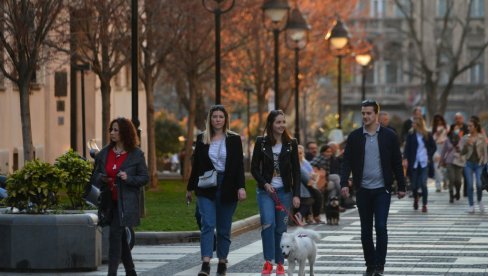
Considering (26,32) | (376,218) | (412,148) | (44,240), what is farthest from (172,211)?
(376,218)

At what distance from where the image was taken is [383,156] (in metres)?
15.9

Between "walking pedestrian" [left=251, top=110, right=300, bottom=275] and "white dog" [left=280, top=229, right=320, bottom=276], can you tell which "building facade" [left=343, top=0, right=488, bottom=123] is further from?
"white dog" [left=280, top=229, right=320, bottom=276]

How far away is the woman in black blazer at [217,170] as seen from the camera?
16.1 meters

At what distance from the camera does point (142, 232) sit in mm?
21156

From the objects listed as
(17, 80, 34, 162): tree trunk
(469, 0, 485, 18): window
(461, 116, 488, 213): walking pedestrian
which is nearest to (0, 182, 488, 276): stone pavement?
(461, 116, 488, 213): walking pedestrian

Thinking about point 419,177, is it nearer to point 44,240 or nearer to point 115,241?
point 44,240

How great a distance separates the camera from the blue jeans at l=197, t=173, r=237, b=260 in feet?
52.7

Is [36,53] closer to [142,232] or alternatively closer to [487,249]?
[142,232]

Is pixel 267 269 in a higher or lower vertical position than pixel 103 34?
lower

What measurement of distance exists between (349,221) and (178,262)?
899 centimetres

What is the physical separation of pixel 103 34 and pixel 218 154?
18609mm

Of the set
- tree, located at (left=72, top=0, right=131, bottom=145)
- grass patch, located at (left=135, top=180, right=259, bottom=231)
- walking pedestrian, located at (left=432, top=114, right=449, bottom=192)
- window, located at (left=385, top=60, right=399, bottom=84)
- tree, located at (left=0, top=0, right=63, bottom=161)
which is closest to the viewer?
grass patch, located at (left=135, top=180, right=259, bottom=231)

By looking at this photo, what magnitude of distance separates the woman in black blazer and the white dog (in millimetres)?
865

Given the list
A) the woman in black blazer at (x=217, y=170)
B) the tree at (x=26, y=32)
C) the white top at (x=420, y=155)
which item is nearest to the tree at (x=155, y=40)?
Answer: the white top at (x=420, y=155)
